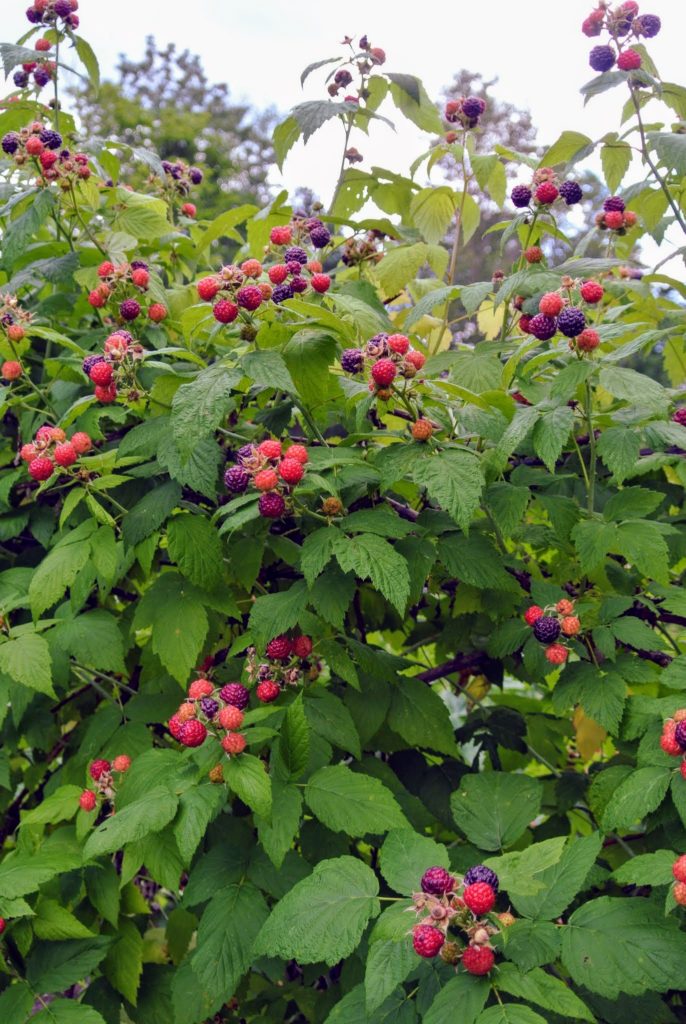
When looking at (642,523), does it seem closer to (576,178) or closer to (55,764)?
(576,178)

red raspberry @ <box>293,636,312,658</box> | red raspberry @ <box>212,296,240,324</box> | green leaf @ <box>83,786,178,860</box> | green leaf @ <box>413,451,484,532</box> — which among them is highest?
red raspberry @ <box>212,296,240,324</box>

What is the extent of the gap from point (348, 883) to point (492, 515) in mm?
815

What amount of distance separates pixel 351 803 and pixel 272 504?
0.58m

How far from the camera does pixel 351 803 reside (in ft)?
5.39

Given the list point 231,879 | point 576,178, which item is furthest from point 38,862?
point 576,178

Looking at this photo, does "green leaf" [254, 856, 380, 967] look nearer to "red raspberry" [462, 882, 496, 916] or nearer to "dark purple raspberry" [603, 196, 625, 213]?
"red raspberry" [462, 882, 496, 916]

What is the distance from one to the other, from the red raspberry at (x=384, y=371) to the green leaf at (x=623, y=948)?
3.28ft

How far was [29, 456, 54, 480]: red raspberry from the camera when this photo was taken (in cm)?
183

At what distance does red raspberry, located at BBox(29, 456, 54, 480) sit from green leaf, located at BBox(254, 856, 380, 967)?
0.96 metres

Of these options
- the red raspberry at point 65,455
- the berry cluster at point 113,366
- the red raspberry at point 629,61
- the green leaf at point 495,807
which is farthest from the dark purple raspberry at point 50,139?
the green leaf at point 495,807

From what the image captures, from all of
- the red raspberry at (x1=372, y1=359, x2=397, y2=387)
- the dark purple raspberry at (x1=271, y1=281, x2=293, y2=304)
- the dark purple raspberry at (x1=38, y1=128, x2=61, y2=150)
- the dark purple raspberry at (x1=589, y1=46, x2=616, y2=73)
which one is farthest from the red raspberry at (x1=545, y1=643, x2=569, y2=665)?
the dark purple raspberry at (x1=38, y1=128, x2=61, y2=150)

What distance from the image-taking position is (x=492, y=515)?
6.25 ft

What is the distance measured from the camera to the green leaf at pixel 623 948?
1.40 metres

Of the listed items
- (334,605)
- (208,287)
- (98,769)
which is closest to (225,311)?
(208,287)
